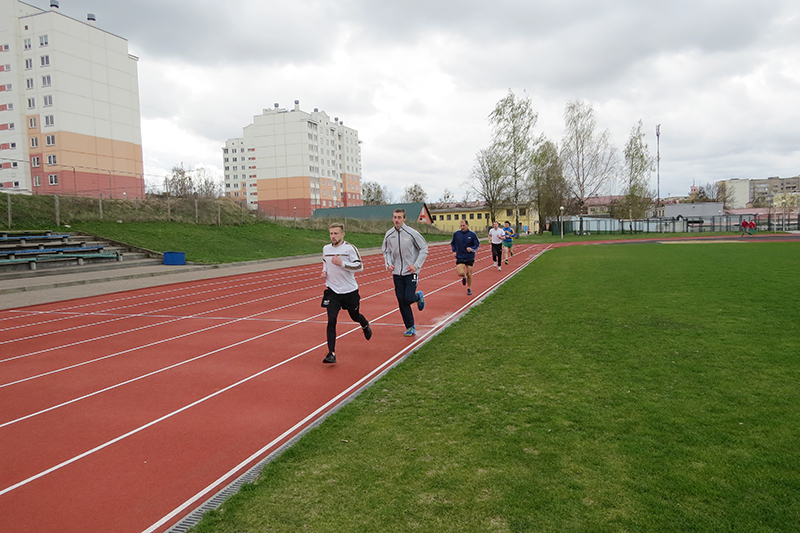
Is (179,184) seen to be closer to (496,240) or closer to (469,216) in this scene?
(496,240)

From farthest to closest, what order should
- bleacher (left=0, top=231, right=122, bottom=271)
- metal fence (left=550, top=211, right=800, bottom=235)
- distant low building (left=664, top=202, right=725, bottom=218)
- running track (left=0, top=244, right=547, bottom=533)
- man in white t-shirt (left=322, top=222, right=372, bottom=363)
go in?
distant low building (left=664, top=202, right=725, bottom=218)
metal fence (left=550, top=211, right=800, bottom=235)
bleacher (left=0, top=231, right=122, bottom=271)
man in white t-shirt (left=322, top=222, right=372, bottom=363)
running track (left=0, top=244, right=547, bottom=533)

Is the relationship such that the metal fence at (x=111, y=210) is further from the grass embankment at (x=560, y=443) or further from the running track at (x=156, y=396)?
the grass embankment at (x=560, y=443)

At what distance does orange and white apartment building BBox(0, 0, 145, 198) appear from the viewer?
48031mm

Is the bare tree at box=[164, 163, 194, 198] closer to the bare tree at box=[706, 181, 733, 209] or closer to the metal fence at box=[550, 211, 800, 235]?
the metal fence at box=[550, 211, 800, 235]

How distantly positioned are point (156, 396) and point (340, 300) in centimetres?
239

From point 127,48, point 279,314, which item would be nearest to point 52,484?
point 279,314

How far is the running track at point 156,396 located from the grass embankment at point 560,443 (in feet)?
1.84

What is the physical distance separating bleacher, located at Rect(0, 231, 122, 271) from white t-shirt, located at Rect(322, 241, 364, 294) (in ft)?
53.6

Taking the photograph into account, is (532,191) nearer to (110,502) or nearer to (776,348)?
(776,348)

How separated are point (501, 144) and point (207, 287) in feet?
138

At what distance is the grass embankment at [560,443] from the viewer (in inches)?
112

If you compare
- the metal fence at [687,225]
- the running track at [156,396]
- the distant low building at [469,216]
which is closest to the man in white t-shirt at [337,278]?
the running track at [156,396]

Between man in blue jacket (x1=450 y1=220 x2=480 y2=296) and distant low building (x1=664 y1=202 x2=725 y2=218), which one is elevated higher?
distant low building (x1=664 y1=202 x2=725 y2=218)

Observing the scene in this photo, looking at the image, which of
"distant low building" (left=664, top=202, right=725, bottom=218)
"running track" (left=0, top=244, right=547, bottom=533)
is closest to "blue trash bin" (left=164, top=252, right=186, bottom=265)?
"running track" (left=0, top=244, right=547, bottom=533)
